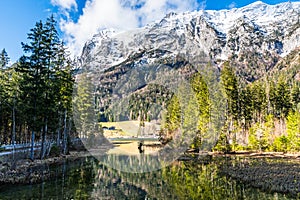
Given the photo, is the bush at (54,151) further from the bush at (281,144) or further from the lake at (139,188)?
the bush at (281,144)

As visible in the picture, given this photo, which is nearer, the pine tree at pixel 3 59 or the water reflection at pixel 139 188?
the water reflection at pixel 139 188

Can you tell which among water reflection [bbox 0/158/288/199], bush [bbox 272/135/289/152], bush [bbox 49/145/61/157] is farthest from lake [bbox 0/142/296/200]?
bush [bbox 272/135/289/152]

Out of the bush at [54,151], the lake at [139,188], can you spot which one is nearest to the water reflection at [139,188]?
the lake at [139,188]

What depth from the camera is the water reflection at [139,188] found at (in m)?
12.4

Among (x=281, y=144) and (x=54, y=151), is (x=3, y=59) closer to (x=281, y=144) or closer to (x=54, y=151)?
(x=54, y=151)

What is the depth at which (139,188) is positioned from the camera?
14.1 metres

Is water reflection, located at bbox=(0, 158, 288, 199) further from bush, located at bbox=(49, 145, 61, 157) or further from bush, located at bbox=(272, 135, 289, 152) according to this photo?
bush, located at bbox=(272, 135, 289, 152)

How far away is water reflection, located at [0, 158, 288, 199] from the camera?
12375mm

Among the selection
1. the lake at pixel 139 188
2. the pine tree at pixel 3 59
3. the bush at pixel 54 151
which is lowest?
the lake at pixel 139 188

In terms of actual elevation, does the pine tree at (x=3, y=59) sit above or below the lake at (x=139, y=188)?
above

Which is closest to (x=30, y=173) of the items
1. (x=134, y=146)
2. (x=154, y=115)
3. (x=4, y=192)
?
(x=4, y=192)

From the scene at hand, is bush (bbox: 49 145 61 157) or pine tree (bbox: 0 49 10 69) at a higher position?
pine tree (bbox: 0 49 10 69)

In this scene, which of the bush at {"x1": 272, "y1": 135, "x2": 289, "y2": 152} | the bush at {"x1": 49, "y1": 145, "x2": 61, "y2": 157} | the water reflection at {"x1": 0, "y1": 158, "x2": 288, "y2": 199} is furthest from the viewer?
the bush at {"x1": 272, "y1": 135, "x2": 289, "y2": 152}

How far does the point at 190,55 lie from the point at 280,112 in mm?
45206
